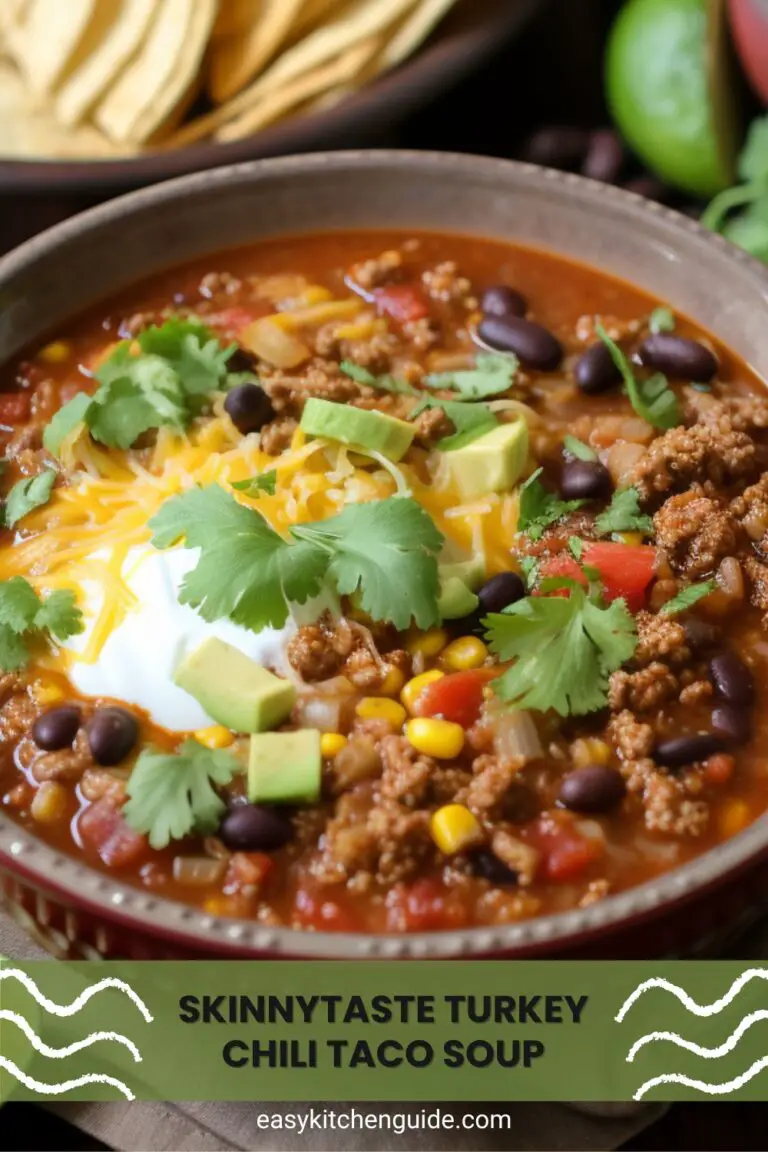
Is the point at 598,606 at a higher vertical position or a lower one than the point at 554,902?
higher

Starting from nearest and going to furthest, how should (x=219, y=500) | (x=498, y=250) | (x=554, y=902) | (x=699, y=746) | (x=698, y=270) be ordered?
(x=554, y=902) → (x=699, y=746) → (x=219, y=500) → (x=698, y=270) → (x=498, y=250)

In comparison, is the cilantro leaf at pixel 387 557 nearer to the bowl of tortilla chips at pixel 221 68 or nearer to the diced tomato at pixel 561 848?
the diced tomato at pixel 561 848

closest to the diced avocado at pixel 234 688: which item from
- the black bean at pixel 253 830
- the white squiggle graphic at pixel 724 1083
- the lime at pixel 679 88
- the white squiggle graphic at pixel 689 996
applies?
the black bean at pixel 253 830

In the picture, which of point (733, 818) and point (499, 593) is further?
point (499, 593)

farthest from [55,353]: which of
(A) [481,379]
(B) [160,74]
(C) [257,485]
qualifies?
(B) [160,74]

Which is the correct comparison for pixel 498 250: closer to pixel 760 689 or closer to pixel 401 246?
pixel 401 246

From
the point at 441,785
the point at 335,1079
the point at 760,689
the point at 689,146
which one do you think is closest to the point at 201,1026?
the point at 335,1079

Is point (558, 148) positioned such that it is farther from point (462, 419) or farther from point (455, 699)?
point (455, 699)

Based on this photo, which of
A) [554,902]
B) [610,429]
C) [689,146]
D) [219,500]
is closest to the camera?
[554,902]
